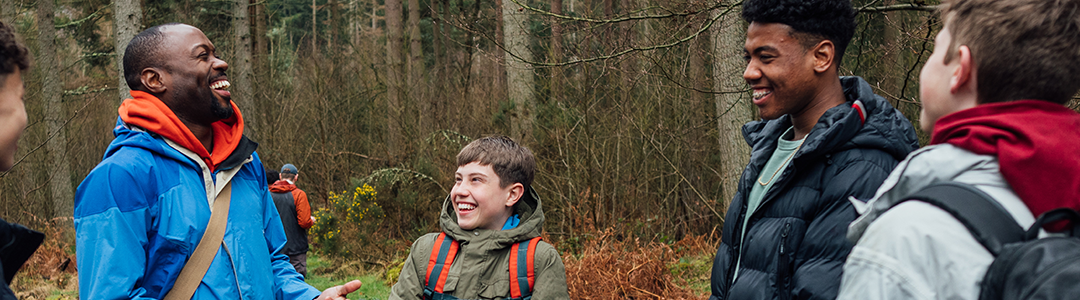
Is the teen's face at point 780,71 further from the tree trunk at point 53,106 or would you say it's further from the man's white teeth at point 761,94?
the tree trunk at point 53,106

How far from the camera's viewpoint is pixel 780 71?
209 centimetres

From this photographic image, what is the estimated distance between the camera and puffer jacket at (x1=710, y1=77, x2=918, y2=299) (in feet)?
5.68

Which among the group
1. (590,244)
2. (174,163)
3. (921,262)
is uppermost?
(921,262)

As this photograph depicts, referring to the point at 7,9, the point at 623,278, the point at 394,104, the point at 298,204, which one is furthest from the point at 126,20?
the point at 623,278

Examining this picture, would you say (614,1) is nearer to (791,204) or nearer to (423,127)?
(423,127)

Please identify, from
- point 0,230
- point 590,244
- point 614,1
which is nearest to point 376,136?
point 614,1

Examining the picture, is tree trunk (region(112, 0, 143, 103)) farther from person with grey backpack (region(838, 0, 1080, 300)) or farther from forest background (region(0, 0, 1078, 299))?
person with grey backpack (region(838, 0, 1080, 300))

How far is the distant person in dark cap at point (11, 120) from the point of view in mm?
1395

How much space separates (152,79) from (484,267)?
138cm

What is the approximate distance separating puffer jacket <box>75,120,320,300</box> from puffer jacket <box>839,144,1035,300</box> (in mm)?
1951

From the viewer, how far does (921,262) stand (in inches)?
40.0

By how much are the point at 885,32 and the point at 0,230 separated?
446 inches

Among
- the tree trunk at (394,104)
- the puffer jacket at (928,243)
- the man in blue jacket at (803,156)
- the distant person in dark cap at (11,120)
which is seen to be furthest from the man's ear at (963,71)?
the tree trunk at (394,104)

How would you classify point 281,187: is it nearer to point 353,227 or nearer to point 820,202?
point 353,227
